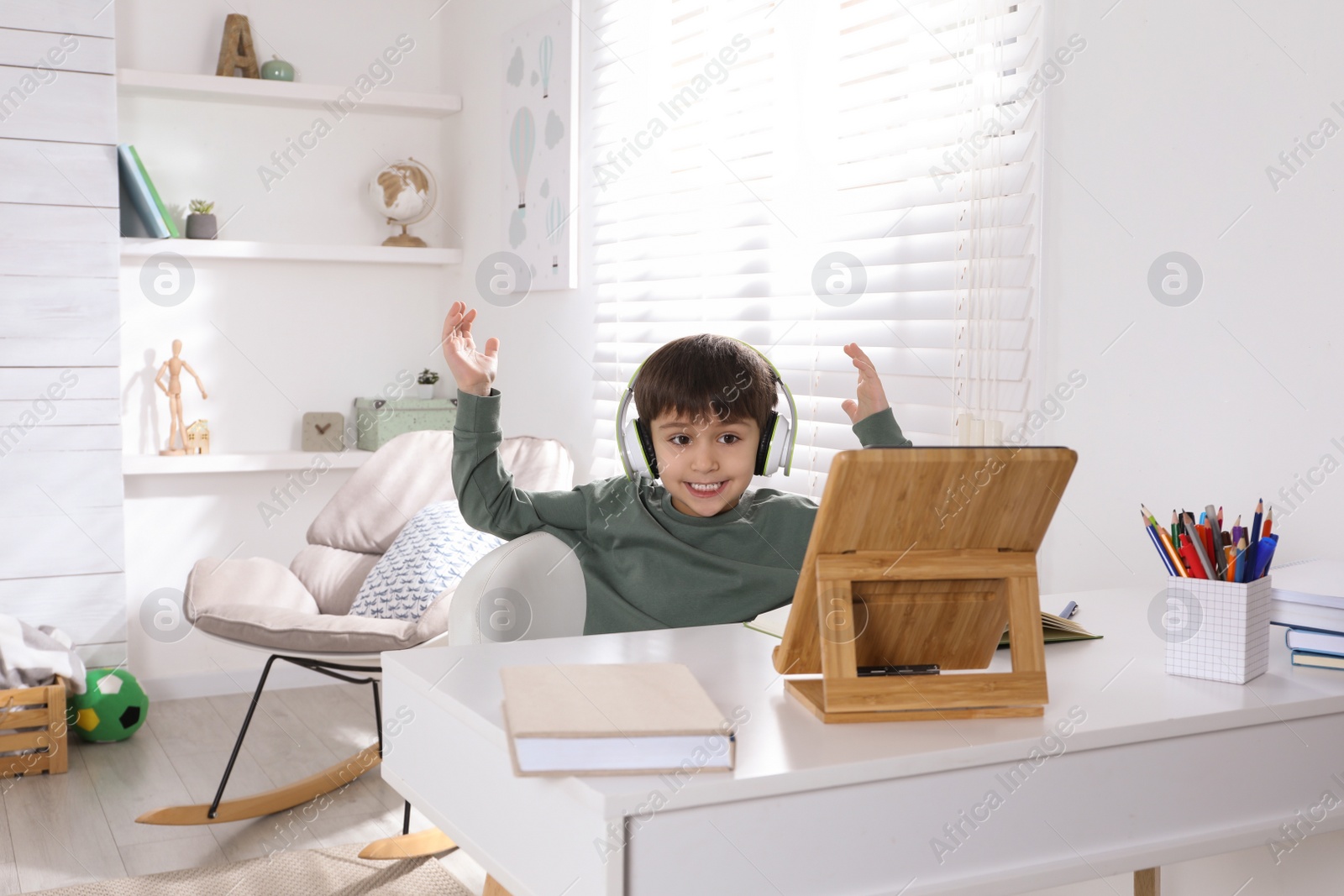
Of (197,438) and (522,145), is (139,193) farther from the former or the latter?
(522,145)

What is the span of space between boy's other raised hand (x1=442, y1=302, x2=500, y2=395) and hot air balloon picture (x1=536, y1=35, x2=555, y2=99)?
6.06ft

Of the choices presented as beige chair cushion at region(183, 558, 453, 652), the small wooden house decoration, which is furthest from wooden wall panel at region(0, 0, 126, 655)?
A: beige chair cushion at region(183, 558, 453, 652)

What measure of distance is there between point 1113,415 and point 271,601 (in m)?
1.90

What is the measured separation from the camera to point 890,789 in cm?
92

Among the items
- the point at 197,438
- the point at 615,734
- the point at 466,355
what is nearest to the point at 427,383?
the point at 197,438

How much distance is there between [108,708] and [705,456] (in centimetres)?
219

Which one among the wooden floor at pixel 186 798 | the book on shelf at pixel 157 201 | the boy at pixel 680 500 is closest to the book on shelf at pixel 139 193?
the book on shelf at pixel 157 201

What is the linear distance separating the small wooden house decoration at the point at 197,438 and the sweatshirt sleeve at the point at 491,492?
2.17 metres

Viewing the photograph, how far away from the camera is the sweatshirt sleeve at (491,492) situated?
167cm

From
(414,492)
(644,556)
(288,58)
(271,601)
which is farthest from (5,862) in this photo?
(288,58)

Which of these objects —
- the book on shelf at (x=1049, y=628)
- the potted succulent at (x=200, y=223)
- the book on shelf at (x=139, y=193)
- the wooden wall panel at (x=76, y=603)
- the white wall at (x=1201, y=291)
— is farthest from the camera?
the potted succulent at (x=200, y=223)

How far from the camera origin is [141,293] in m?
3.59

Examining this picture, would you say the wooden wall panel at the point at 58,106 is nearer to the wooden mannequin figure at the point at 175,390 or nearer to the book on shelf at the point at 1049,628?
the wooden mannequin figure at the point at 175,390

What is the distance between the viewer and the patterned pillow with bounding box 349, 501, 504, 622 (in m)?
2.72
